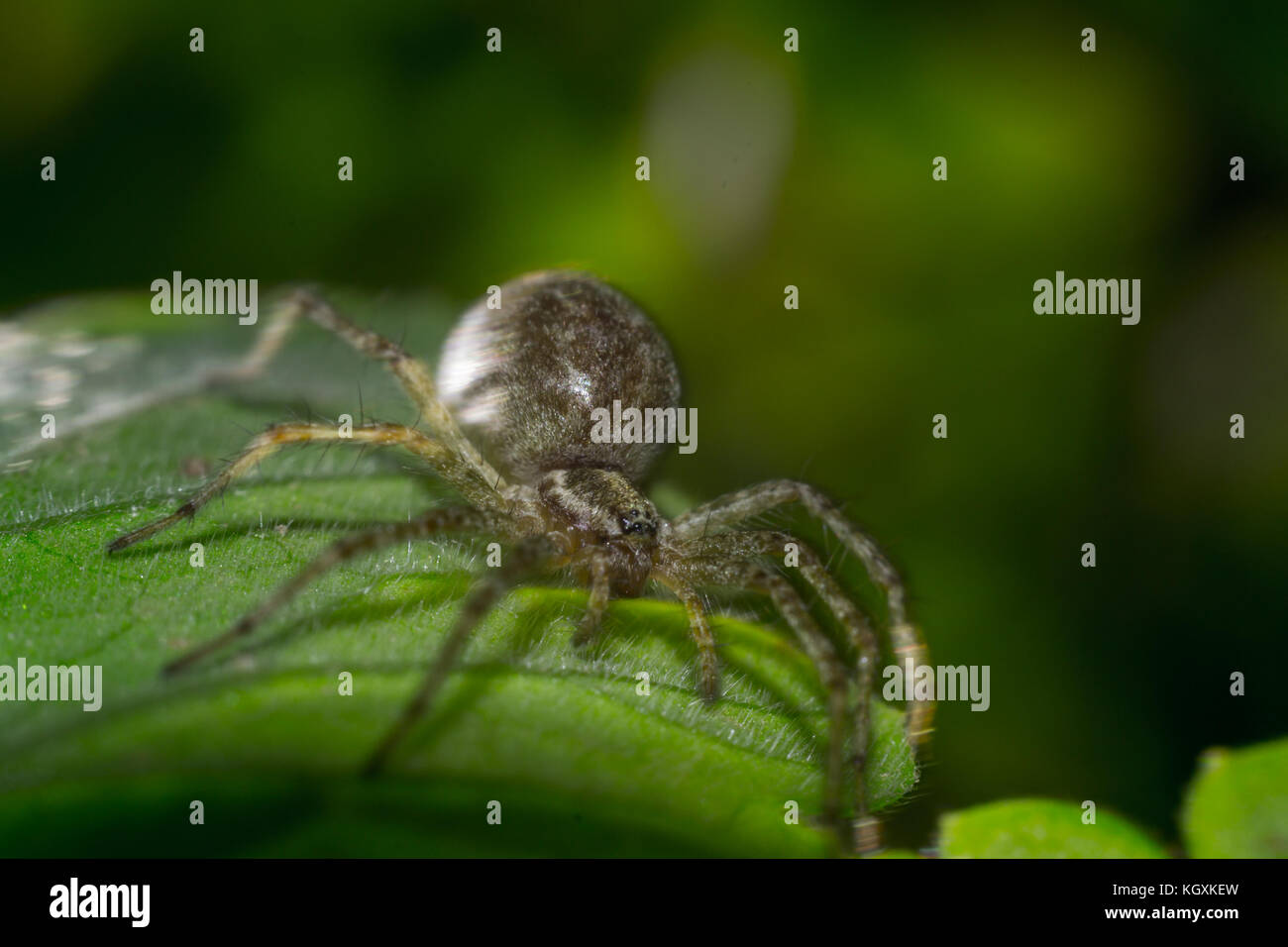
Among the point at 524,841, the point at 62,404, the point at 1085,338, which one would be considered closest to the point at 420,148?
the point at 62,404

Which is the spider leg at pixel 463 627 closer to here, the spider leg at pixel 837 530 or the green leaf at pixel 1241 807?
the spider leg at pixel 837 530

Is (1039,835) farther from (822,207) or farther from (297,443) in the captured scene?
(822,207)

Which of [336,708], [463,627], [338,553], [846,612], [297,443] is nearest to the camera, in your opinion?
[336,708]
